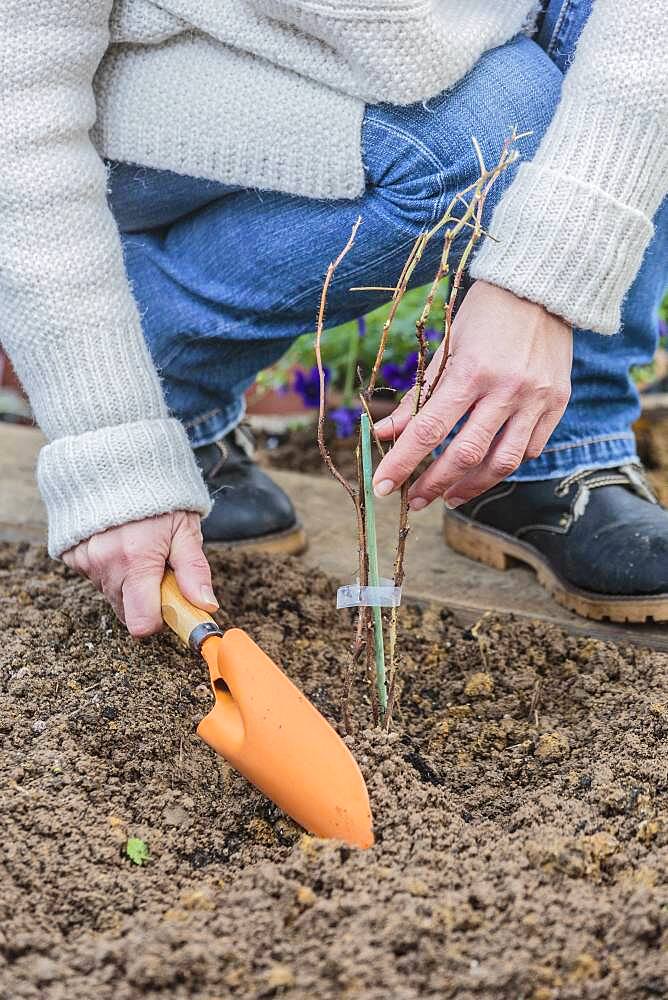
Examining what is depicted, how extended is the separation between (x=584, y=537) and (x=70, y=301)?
945 millimetres

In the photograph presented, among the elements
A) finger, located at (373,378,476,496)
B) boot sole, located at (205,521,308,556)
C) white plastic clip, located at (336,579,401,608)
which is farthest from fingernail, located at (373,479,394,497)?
boot sole, located at (205,521,308,556)

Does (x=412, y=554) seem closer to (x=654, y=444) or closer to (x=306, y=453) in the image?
(x=306, y=453)

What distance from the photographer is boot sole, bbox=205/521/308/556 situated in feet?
6.37

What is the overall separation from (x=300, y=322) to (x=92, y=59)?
56cm

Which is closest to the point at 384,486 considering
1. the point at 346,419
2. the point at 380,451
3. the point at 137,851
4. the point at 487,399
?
the point at 380,451

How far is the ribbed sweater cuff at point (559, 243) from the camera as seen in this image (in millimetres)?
1265

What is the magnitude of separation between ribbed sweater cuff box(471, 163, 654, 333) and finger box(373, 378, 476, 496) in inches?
6.2

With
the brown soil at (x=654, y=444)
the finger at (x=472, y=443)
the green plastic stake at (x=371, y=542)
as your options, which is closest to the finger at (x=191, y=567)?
the green plastic stake at (x=371, y=542)

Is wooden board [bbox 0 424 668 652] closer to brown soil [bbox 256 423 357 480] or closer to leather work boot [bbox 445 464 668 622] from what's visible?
leather work boot [bbox 445 464 668 622]

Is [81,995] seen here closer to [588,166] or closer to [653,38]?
[588,166]

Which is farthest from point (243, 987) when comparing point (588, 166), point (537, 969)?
point (588, 166)

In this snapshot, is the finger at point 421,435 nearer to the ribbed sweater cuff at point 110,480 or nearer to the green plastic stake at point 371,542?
the green plastic stake at point 371,542

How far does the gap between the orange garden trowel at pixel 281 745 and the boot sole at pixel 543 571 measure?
2.21ft

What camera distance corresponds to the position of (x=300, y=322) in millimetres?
1801
